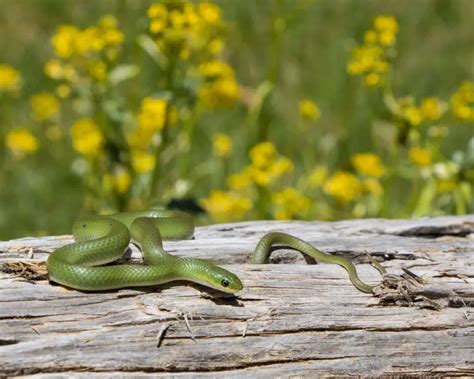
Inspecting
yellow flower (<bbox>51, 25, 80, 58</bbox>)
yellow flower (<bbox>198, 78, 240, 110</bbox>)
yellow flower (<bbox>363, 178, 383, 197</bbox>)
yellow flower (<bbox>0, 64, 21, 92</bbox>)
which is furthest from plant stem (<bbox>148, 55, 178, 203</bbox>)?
yellow flower (<bbox>0, 64, 21, 92</bbox>)

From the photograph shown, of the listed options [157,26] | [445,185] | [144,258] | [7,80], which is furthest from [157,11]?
[7,80]

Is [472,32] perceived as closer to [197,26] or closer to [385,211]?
[385,211]

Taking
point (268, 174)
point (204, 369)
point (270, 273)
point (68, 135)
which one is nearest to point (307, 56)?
point (68, 135)

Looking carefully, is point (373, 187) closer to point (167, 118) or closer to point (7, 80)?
point (167, 118)

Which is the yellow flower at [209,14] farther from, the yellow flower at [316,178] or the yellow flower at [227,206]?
the yellow flower at [316,178]

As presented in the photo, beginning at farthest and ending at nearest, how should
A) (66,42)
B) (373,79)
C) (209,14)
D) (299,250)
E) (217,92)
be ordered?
(217,92) < (66,42) < (373,79) < (209,14) < (299,250)

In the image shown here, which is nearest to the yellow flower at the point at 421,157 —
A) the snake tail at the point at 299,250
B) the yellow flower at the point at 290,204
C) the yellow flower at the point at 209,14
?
the yellow flower at the point at 290,204
